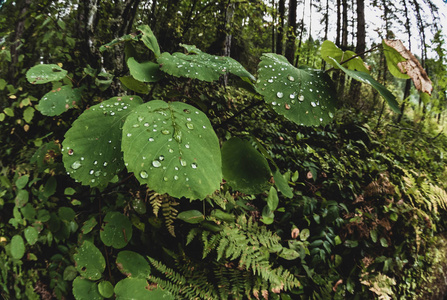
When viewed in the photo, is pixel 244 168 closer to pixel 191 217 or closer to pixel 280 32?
pixel 191 217

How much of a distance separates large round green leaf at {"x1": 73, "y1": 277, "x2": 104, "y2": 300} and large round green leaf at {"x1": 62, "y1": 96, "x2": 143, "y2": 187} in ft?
2.16

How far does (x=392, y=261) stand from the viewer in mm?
1961

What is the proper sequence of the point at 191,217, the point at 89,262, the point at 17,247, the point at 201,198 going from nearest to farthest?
the point at 201,198, the point at 89,262, the point at 191,217, the point at 17,247

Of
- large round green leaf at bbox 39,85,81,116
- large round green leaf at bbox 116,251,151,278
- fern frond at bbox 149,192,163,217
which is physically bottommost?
large round green leaf at bbox 116,251,151,278

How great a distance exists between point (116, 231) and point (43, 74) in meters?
0.74

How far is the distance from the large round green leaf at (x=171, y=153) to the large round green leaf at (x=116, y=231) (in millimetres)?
693

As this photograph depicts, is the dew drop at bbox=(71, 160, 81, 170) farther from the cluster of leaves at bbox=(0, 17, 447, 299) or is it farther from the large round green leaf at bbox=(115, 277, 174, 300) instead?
the large round green leaf at bbox=(115, 277, 174, 300)

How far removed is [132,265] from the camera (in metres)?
1.00

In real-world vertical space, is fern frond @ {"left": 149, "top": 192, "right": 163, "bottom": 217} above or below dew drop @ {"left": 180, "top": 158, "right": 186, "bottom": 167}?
below

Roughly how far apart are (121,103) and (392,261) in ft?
8.34

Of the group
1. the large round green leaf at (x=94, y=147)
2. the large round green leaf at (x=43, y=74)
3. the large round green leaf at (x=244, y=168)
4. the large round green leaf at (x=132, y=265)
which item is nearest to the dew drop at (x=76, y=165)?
the large round green leaf at (x=94, y=147)

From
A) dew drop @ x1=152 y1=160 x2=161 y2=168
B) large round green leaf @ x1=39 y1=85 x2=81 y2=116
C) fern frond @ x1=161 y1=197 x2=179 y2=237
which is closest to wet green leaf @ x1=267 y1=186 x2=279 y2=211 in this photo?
fern frond @ x1=161 y1=197 x2=179 y2=237

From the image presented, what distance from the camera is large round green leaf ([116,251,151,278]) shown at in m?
0.98

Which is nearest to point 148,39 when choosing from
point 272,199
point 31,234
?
point 272,199
